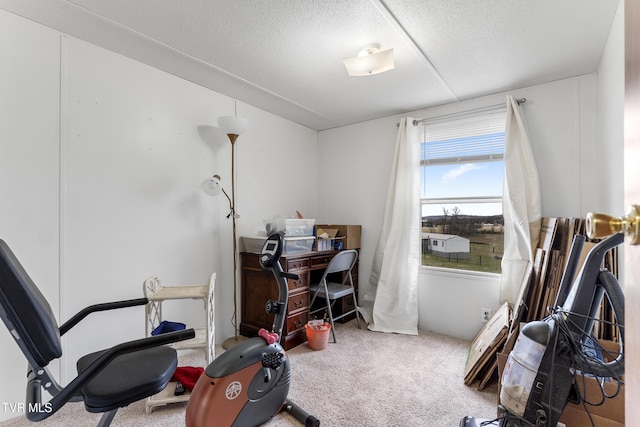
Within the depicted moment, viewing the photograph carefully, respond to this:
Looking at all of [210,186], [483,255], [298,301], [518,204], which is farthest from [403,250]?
[210,186]

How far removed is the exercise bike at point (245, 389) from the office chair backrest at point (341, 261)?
3.82ft

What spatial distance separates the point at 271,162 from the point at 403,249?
Answer: 1.75 meters

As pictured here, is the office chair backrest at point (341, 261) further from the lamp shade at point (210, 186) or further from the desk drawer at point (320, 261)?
the lamp shade at point (210, 186)

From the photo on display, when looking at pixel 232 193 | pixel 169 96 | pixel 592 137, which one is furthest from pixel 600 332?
pixel 169 96

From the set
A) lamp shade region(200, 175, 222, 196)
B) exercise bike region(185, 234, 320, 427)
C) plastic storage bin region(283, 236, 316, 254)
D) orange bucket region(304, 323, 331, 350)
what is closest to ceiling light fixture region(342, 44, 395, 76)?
lamp shade region(200, 175, 222, 196)

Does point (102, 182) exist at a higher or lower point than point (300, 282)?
higher

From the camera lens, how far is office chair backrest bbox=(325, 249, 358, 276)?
2.90 m

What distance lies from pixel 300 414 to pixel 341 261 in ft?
4.90

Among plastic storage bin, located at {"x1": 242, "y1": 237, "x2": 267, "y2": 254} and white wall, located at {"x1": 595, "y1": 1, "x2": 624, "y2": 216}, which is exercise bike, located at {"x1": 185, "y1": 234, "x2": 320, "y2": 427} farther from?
white wall, located at {"x1": 595, "y1": 1, "x2": 624, "y2": 216}

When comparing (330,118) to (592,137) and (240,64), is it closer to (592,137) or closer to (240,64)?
(240,64)

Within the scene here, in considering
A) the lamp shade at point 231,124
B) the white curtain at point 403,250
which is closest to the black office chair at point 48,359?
the lamp shade at point 231,124

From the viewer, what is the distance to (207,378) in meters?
1.51

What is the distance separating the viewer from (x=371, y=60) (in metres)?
2.05

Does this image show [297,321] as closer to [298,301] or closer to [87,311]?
[298,301]
